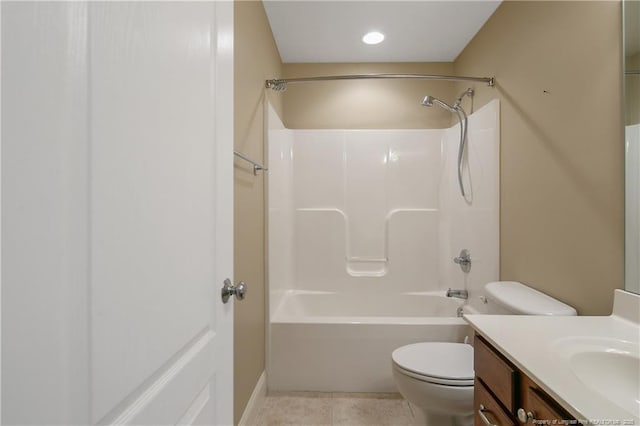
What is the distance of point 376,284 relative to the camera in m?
2.93

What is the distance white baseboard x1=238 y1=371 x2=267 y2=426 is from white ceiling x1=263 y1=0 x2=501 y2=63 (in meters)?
2.43

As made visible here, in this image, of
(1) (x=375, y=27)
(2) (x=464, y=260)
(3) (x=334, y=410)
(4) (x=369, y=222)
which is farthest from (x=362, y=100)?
(3) (x=334, y=410)

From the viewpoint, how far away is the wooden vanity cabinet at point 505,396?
742mm

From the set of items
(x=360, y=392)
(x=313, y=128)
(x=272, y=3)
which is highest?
(x=272, y=3)

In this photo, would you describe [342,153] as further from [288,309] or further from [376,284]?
[288,309]

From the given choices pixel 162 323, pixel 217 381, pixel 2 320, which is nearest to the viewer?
pixel 2 320

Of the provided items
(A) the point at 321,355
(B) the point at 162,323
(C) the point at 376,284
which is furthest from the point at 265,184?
(B) the point at 162,323

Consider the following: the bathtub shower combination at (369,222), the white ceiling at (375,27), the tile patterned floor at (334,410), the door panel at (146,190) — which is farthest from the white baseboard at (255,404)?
the white ceiling at (375,27)

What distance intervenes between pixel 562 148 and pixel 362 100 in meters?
1.80

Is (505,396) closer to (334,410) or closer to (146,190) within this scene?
(146,190)

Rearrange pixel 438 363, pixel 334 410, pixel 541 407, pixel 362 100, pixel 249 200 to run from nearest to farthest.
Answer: pixel 541 407
pixel 438 363
pixel 249 200
pixel 334 410
pixel 362 100

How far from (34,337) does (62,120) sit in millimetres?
252

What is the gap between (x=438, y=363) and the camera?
5.24ft

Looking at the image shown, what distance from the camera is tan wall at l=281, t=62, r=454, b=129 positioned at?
2.91 metres
